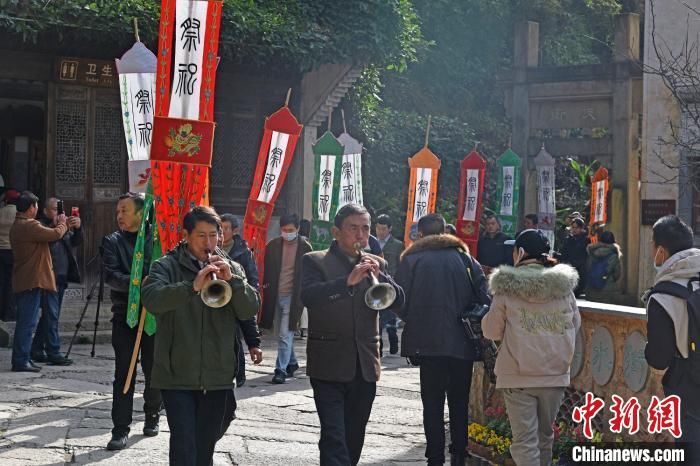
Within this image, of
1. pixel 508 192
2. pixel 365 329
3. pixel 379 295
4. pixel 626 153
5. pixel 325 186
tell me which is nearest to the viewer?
pixel 379 295

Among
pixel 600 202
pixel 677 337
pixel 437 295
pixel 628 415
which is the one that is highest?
pixel 600 202

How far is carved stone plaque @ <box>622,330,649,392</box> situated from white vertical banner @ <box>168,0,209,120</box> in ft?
12.6

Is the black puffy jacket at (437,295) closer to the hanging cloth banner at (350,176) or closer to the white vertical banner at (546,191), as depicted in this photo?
the hanging cloth banner at (350,176)

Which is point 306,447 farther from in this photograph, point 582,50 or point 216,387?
point 582,50

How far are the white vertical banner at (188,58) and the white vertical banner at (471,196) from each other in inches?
369

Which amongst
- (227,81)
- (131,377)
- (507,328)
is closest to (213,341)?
(507,328)

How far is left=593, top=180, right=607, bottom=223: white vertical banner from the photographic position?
2209 cm

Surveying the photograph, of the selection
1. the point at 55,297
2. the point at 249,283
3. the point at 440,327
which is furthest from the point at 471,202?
the point at 249,283

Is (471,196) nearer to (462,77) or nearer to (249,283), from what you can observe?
(462,77)

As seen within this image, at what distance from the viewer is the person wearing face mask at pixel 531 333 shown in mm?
6711

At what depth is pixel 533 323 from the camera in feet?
22.1

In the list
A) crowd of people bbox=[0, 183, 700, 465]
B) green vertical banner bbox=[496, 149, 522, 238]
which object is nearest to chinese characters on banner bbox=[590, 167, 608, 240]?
green vertical banner bbox=[496, 149, 522, 238]

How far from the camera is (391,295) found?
6867 mm

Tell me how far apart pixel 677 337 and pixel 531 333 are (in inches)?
36.3
